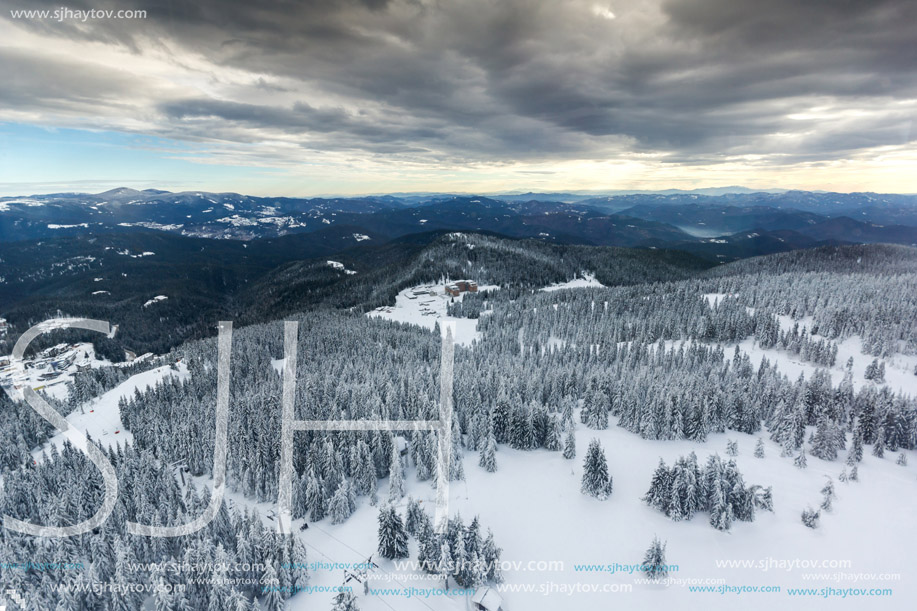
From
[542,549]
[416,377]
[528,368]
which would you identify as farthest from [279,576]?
[528,368]

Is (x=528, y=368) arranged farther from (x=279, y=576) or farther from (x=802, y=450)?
(x=279, y=576)

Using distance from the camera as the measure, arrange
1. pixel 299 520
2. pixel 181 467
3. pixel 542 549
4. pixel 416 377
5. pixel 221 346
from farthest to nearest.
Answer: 1. pixel 221 346
2. pixel 416 377
3. pixel 181 467
4. pixel 299 520
5. pixel 542 549

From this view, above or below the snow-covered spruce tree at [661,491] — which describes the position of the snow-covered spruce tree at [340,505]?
below

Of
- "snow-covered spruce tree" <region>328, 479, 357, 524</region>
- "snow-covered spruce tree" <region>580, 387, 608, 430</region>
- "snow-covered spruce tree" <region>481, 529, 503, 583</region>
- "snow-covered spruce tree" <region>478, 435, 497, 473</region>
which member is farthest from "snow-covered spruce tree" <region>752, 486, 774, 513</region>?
"snow-covered spruce tree" <region>328, 479, 357, 524</region>

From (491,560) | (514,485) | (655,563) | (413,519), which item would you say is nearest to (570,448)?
(514,485)

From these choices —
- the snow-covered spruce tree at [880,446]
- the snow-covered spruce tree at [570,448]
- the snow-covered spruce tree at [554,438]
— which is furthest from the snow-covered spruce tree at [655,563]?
the snow-covered spruce tree at [880,446]

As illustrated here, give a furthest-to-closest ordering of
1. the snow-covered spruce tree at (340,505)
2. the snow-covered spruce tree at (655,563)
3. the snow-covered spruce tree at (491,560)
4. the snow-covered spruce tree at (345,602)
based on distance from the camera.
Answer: the snow-covered spruce tree at (340,505) < the snow-covered spruce tree at (655,563) < the snow-covered spruce tree at (491,560) < the snow-covered spruce tree at (345,602)

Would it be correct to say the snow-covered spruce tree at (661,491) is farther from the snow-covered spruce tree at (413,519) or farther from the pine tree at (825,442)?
the pine tree at (825,442)
